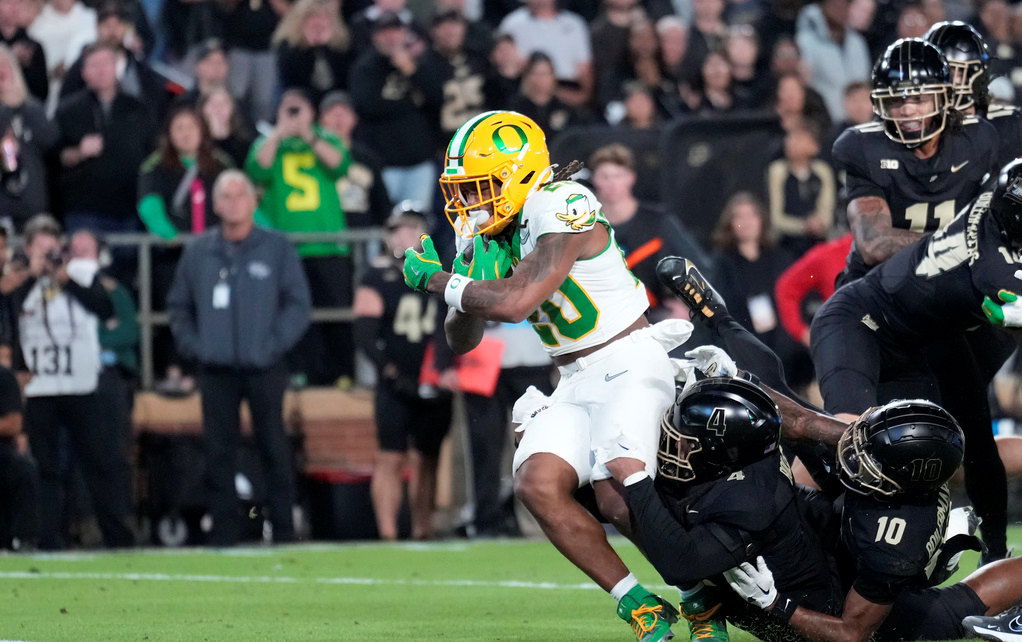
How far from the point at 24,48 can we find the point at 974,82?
731 cm

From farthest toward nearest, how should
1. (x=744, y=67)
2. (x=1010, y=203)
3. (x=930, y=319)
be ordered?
(x=744, y=67) < (x=930, y=319) < (x=1010, y=203)

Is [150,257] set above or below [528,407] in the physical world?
above

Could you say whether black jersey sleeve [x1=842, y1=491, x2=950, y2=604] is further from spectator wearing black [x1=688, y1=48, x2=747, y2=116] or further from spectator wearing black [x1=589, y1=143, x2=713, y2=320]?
spectator wearing black [x1=688, y1=48, x2=747, y2=116]

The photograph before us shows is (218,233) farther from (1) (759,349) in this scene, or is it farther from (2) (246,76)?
(1) (759,349)

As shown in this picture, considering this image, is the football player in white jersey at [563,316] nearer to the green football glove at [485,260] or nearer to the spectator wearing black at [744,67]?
the green football glove at [485,260]

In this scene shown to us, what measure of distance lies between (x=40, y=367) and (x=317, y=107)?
10.5 feet

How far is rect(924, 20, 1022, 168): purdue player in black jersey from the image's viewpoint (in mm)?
7266

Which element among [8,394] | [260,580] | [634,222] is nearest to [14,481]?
[8,394]

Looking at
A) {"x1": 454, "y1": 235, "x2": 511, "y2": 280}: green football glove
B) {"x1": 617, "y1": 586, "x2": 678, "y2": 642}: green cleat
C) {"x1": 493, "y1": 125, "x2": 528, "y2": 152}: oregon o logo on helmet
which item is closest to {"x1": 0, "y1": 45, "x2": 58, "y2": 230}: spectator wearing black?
{"x1": 454, "y1": 235, "x2": 511, "y2": 280}: green football glove

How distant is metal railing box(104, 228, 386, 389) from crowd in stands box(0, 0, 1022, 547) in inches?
3.3

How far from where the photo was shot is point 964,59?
24.0 ft

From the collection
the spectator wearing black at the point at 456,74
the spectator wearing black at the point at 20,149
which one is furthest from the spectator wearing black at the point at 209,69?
the spectator wearing black at the point at 456,74

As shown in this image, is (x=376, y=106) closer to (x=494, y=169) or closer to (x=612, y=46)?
(x=612, y=46)

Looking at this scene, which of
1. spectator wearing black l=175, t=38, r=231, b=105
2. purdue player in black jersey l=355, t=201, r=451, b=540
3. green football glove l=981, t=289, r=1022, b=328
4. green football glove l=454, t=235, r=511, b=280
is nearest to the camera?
green football glove l=981, t=289, r=1022, b=328
